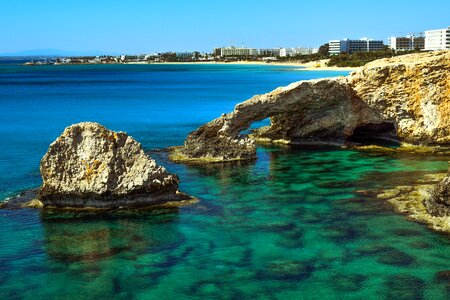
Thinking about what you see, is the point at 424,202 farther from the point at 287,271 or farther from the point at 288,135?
the point at 288,135

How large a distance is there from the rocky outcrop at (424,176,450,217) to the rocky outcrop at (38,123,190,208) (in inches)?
389

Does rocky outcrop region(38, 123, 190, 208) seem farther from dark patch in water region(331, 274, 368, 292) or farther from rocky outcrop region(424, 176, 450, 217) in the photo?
rocky outcrop region(424, 176, 450, 217)

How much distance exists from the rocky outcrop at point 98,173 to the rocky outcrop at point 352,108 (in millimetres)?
9013

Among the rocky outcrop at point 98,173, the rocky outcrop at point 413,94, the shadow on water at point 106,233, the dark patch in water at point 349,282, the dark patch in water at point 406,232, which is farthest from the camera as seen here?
the rocky outcrop at point 413,94

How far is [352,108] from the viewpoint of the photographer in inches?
1395

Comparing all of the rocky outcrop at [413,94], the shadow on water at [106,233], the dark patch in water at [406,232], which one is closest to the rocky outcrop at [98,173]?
the shadow on water at [106,233]

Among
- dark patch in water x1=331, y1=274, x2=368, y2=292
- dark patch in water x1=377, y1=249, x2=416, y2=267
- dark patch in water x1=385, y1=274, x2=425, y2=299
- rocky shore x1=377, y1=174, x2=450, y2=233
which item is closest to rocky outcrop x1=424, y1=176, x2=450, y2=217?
rocky shore x1=377, y1=174, x2=450, y2=233

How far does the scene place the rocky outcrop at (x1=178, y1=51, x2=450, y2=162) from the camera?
32.5 m

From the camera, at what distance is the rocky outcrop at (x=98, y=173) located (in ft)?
73.5

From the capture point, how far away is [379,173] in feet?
91.7

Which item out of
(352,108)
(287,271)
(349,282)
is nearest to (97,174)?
(287,271)

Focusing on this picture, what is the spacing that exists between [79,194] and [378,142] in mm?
21293

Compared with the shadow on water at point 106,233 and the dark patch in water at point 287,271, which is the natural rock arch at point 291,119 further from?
the dark patch in water at point 287,271

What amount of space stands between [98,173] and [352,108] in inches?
731
